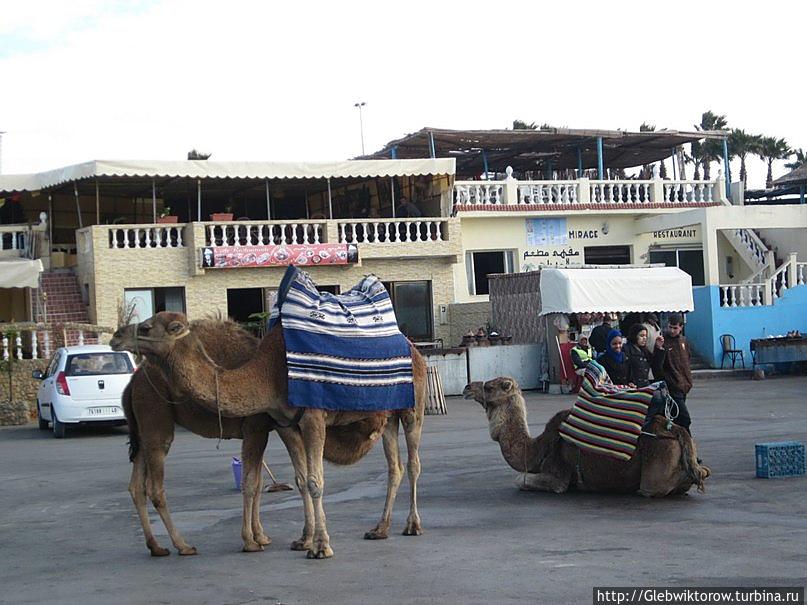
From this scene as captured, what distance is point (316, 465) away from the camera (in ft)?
32.7

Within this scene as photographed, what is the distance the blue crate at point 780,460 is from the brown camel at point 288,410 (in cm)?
442

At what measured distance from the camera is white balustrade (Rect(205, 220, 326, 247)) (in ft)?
109

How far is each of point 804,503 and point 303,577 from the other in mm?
5444

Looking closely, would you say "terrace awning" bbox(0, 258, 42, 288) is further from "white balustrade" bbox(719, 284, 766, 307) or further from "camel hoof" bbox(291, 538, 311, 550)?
"camel hoof" bbox(291, 538, 311, 550)

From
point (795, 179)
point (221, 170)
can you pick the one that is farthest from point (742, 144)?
point (221, 170)

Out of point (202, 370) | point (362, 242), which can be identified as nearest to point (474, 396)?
point (202, 370)

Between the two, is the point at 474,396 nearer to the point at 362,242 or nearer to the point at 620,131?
the point at 362,242

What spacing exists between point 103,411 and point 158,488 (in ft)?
42.9

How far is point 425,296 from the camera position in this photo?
35.6 meters

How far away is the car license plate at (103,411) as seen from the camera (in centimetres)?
2262

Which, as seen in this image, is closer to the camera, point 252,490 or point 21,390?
point 252,490

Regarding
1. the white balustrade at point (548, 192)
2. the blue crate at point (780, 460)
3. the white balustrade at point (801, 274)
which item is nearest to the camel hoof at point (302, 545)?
the blue crate at point (780, 460)

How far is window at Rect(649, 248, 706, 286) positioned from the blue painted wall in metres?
4.73

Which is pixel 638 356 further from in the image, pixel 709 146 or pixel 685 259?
pixel 709 146
